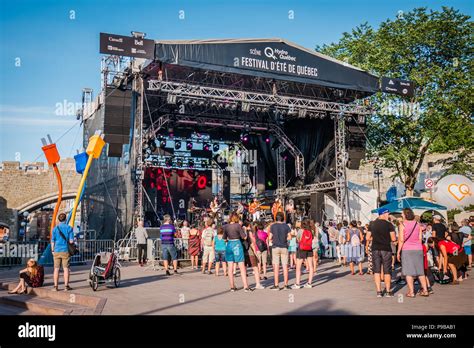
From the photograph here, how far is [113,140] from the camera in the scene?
18.2 m

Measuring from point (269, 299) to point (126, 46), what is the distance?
11.6m

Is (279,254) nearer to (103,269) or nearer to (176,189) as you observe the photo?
(103,269)

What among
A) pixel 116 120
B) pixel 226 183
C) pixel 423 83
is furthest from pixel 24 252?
pixel 423 83

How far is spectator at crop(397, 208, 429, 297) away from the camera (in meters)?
8.33

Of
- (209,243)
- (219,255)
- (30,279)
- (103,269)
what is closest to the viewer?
(103,269)

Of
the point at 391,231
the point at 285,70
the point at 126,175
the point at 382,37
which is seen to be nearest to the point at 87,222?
the point at 126,175

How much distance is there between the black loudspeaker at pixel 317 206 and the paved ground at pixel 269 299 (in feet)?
36.7

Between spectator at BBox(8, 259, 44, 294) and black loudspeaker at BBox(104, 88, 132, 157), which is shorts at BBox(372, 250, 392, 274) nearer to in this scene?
spectator at BBox(8, 259, 44, 294)

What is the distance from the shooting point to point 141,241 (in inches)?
614

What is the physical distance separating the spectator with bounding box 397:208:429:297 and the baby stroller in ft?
19.0
